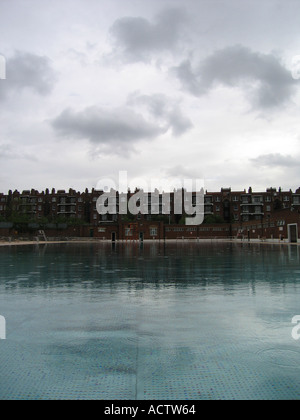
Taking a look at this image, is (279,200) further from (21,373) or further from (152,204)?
(21,373)

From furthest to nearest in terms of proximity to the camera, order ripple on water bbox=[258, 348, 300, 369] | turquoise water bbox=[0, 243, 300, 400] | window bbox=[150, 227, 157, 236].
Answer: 1. window bbox=[150, 227, 157, 236]
2. ripple on water bbox=[258, 348, 300, 369]
3. turquoise water bbox=[0, 243, 300, 400]

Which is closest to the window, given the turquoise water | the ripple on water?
the turquoise water

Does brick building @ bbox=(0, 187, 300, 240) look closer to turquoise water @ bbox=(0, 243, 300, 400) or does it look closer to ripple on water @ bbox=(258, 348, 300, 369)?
turquoise water @ bbox=(0, 243, 300, 400)

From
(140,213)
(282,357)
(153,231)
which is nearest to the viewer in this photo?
(282,357)

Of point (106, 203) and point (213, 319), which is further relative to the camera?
point (106, 203)

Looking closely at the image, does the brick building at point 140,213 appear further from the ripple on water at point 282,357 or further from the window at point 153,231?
the ripple on water at point 282,357

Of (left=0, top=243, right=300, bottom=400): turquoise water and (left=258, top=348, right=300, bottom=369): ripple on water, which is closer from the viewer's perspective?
(left=0, top=243, right=300, bottom=400): turquoise water

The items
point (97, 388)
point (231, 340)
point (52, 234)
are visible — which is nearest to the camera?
point (97, 388)

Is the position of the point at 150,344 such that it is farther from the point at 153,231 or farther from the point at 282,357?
the point at 153,231

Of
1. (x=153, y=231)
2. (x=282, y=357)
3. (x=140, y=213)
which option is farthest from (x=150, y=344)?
(x=140, y=213)

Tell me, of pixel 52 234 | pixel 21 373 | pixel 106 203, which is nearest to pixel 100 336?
pixel 21 373

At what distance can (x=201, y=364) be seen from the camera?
4.18m
